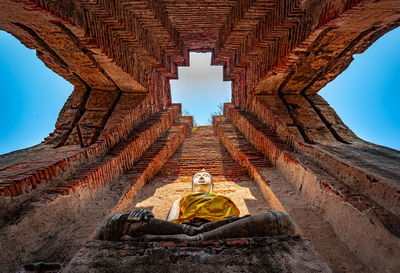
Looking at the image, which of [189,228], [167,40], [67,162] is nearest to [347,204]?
[189,228]

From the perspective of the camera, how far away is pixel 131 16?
10.4 feet

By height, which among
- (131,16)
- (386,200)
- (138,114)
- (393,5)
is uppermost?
(131,16)

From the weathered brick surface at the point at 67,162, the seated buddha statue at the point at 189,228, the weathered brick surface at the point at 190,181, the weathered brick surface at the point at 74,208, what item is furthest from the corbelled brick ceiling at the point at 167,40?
the seated buddha statue at the point at 189,228

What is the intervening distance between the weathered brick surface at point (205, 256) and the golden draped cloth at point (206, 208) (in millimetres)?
635

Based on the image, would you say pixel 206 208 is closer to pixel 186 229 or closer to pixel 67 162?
pixel 186 229

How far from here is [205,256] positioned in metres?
1.15

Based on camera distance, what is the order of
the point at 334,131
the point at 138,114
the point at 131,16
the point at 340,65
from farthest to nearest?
the point at 138,114, the point at 340,65, the point at 334,131, the point at 131,16

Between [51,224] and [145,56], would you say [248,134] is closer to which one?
[145,56]

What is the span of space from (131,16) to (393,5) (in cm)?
362

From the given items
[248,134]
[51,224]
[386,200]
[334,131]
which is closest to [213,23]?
[248,134]

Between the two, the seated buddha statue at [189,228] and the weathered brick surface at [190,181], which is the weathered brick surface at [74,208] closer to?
the weathered brick surface at [190,181]

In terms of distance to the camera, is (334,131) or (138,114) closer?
(334,131)

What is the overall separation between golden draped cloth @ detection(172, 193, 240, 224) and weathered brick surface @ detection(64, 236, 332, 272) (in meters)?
0.63

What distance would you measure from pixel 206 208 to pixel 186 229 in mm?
543
